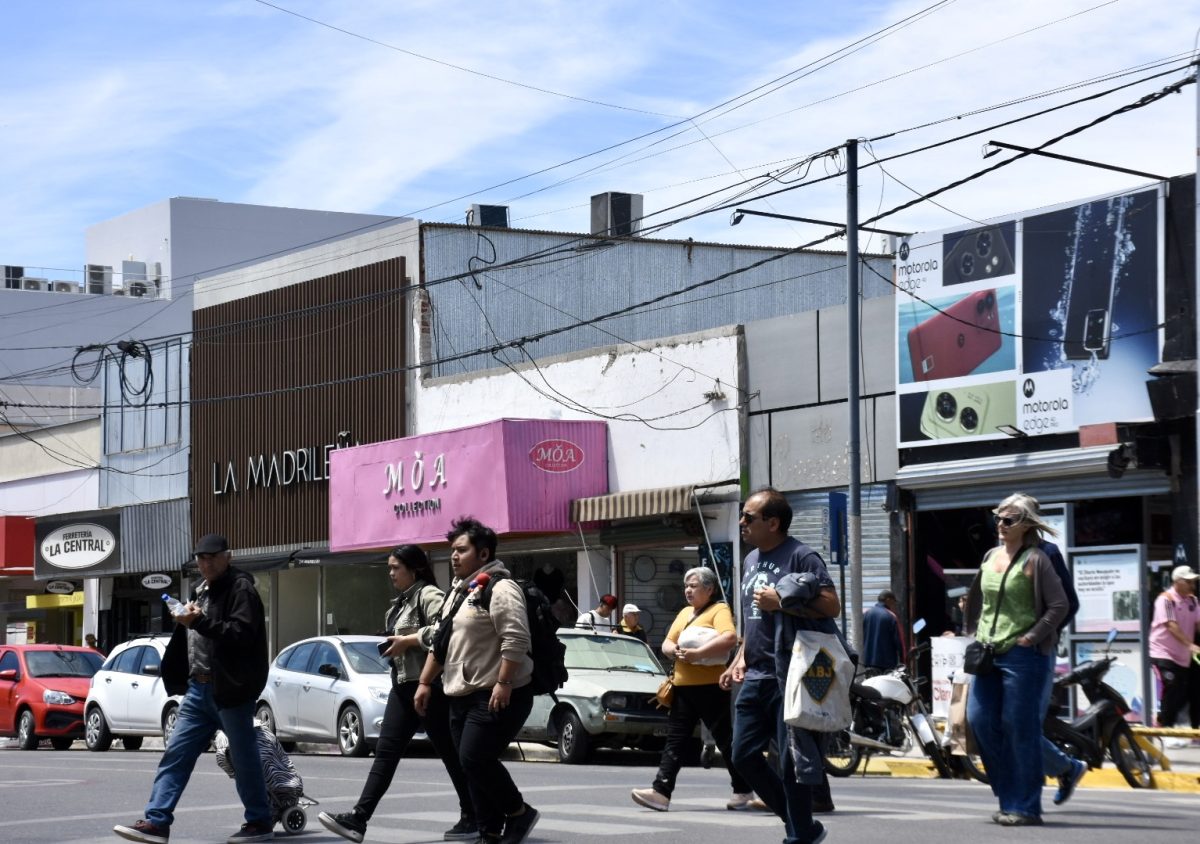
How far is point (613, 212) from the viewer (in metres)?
39.2

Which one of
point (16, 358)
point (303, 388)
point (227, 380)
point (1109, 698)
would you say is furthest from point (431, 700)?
point (16, 358)

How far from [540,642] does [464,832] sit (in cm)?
151

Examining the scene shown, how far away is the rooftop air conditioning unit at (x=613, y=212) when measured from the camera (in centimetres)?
3881

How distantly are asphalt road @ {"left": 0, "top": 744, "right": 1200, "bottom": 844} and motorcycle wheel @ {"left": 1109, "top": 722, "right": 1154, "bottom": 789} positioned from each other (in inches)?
9.3

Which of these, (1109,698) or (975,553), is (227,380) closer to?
(975,553)

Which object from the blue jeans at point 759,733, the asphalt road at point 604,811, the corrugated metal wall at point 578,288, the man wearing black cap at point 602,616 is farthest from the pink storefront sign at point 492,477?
the blue jeans at point 759,733

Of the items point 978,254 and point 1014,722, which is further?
point 978,254

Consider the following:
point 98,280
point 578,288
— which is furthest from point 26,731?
point 98,280

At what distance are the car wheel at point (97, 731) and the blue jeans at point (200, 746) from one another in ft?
49.7

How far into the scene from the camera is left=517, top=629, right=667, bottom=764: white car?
19.7 meters

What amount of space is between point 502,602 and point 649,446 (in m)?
19.0

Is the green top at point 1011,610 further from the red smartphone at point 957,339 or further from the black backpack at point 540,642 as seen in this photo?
the red smartphone at point 957,339

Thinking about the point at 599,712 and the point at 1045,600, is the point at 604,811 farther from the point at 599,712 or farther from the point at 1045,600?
the point at 599,712

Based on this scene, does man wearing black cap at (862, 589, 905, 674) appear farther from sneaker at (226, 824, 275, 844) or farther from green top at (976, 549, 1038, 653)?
sneaker at (226, 824, 275, 844)
